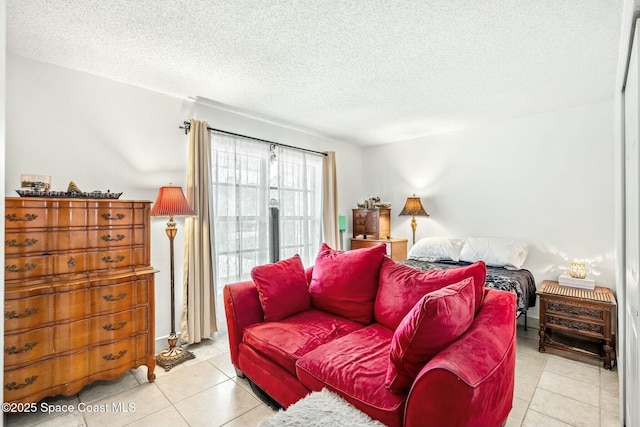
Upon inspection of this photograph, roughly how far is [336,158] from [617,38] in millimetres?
3289

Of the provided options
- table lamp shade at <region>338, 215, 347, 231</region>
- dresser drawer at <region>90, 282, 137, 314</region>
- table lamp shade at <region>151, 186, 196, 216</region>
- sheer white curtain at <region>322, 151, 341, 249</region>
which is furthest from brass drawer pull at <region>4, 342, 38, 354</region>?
table lamp shade at <region>338, 215, 347, 231</region>

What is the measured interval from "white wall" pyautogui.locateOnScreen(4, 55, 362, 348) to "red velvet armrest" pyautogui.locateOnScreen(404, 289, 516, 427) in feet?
8.45

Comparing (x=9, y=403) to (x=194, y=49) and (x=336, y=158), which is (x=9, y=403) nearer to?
(x=194, y=49)

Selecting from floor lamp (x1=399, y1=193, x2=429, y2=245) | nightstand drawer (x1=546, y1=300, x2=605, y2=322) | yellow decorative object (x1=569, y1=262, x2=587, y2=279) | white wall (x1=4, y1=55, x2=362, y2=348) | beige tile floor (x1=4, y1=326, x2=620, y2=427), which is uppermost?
white wall (x1=4, y1=55, x2=362, y2=348)

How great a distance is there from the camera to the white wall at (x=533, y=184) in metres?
3.18

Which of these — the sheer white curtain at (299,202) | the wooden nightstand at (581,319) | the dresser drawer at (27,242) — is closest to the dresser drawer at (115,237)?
the dresser drawer at (27,242)

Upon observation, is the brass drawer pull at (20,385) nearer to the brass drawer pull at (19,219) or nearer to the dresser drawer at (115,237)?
the dresser drawer at (115,237)

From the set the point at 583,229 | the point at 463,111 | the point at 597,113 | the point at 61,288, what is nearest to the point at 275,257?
the point at 61,288

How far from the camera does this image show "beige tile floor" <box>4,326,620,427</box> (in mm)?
1902

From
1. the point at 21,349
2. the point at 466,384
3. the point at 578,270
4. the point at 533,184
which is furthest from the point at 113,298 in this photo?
the point at 533,184

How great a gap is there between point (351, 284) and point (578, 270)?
2.44 m

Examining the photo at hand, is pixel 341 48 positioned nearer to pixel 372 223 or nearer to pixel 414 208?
pixel 414 208

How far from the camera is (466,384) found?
3.77 feet

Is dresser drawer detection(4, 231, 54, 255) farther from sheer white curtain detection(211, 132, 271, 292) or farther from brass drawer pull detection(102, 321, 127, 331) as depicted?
sheer white curtain detection(211, 132, 271, 292)
